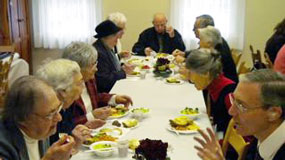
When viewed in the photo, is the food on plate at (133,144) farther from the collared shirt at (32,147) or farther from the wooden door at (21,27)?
the wooden door at (21,27)

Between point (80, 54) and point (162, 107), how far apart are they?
0.75 meters

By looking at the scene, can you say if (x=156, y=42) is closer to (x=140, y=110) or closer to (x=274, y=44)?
(x=274, y=44)

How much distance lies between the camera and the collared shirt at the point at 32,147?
1.71 m

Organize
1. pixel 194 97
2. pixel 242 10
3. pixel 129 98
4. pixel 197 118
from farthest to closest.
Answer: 1. pixel 242 10
2. pixel 194 97
3. pixel 129 98
4. pixel 197 118

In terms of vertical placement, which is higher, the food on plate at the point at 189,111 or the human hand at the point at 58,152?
the human hand at the point at 58,152

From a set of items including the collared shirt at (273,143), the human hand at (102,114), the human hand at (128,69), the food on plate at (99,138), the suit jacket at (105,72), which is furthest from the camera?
the human hand at (128,69)

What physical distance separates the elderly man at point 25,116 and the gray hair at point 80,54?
43.7 inches

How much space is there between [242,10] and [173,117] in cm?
357

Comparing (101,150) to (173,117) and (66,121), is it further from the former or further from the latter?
(173,117)

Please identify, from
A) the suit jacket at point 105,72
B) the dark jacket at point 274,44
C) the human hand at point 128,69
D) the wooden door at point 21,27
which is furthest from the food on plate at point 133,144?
the wooden door at point 21,27

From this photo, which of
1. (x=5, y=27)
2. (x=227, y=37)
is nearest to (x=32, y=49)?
(x=5, y=27)

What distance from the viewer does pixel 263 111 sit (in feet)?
5.67

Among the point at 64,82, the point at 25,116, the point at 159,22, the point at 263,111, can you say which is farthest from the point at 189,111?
the point at 159,22

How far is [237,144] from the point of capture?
2.20 m
